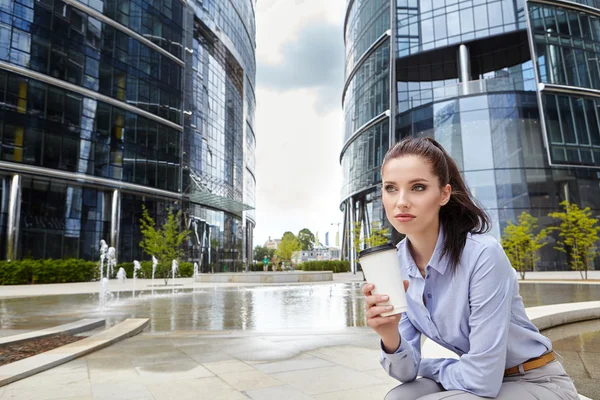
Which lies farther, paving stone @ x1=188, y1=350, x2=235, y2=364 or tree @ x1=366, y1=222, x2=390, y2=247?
tree @ x1=366, y1=222, x2=390, y2=247

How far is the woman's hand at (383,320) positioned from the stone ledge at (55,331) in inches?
250

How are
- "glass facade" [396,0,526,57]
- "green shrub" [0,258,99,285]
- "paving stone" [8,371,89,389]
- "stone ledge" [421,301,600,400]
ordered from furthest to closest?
"glass facade" [396,0,526,57] → "green shrub" [0,258,99,285] → "stone ledge" [421,301,600,400] → "paving stone" [8,371,89,389]

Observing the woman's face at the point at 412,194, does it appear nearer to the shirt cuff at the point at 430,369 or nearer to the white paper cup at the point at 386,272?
Result: the white paper cup at the point at 386,272

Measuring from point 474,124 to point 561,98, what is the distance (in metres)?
7.17

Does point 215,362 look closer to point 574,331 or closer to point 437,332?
point 437,332

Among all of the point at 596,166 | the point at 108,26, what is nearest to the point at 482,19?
the point at 596,166

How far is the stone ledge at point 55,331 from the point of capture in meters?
6.14

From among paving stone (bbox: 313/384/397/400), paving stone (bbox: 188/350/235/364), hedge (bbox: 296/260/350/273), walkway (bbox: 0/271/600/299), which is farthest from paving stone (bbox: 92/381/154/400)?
hedge (bbox: 296/260/350/273)

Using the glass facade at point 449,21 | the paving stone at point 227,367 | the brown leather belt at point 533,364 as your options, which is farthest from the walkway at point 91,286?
the glass facade at point 449,21

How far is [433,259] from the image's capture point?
181cm

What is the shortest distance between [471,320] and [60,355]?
5.17 m

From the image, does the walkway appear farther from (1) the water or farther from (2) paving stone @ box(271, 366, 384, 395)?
(2) paving stone @ box(271, 366, 384, 395)

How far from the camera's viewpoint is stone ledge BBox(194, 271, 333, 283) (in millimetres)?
26484

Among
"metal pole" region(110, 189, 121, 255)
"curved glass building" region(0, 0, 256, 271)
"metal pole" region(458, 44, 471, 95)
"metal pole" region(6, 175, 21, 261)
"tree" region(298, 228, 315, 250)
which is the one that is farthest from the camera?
"tree" region(298, 228, 315, 250)
